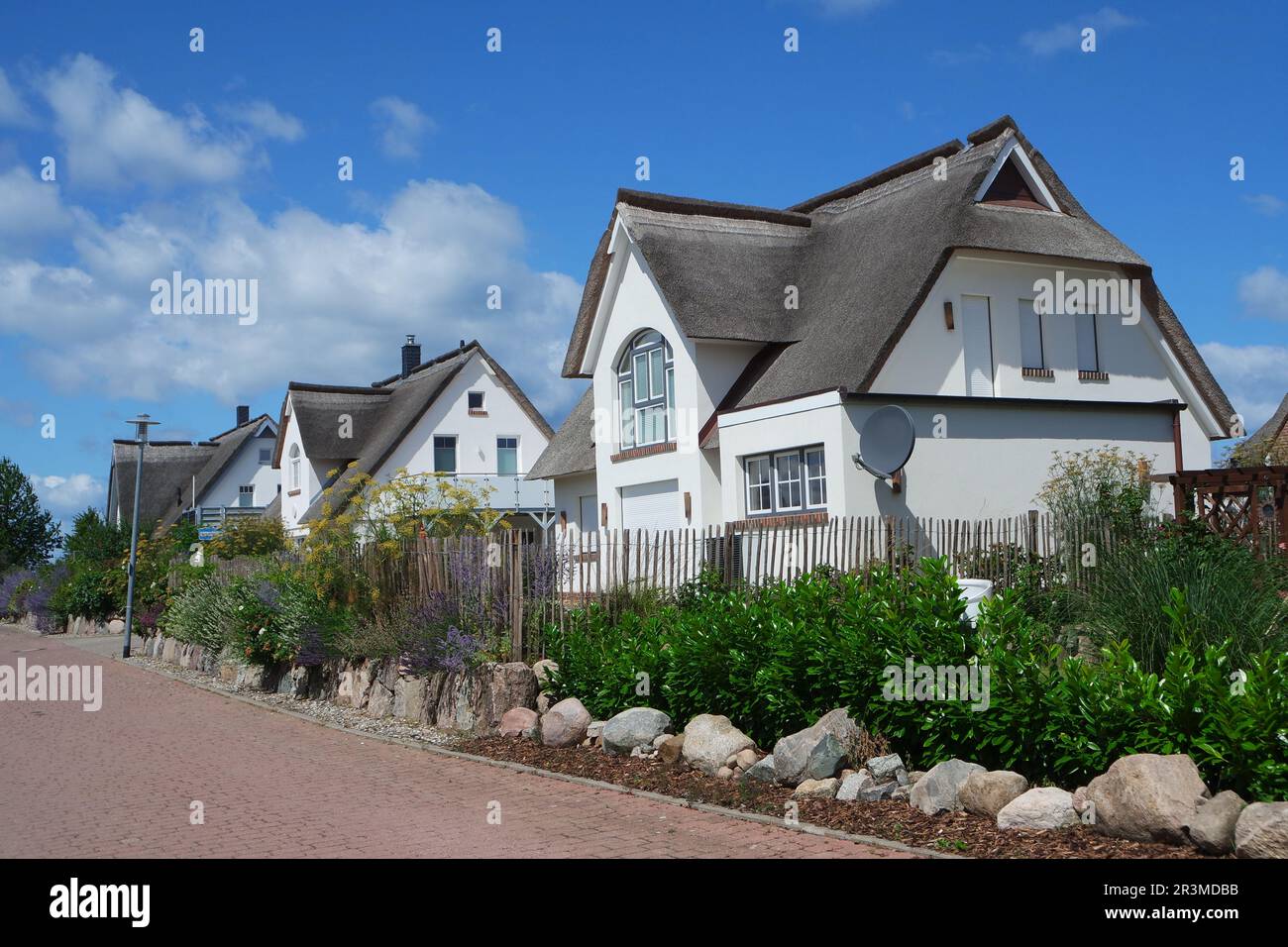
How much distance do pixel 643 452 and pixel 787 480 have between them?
441cm

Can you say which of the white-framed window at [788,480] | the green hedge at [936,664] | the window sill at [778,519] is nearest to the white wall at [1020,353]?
the white-framed window at [788,480]

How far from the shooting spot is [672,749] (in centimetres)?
1048

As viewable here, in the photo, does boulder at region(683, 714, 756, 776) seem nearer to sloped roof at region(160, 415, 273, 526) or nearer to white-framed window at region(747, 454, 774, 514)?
white-framed window at region(747, 454, 774, 514)

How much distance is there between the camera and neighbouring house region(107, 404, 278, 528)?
Result: 5719 centimetres

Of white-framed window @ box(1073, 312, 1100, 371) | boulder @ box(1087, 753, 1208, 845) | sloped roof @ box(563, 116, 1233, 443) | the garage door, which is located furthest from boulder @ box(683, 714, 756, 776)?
white-framed window @ box(1073, 312, 1100, 371)

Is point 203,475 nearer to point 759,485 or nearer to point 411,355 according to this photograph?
point 411,355

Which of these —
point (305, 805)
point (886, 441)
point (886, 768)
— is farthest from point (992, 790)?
point (886, 441)

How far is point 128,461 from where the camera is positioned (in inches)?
2534

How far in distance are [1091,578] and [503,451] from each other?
30.8 m

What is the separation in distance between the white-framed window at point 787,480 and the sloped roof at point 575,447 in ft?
21.2

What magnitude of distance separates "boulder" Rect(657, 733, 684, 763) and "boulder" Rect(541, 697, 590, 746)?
1.36 metres

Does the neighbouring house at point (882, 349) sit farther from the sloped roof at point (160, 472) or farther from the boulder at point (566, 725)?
the sloped roof at point (160, 472)

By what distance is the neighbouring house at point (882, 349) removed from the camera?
1998 cm

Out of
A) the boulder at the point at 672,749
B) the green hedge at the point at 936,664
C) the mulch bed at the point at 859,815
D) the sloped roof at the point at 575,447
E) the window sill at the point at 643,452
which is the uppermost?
the sloped roof at the point at 575,447
